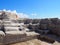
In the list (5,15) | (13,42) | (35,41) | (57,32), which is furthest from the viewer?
(5,15)

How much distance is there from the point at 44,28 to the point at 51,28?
1.75 feet

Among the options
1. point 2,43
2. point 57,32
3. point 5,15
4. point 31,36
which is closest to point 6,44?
point 2,43

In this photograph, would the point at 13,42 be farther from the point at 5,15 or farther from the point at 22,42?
the point at 5,15

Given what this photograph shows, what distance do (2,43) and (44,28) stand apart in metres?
4.08

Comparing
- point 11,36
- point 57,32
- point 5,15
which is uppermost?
point 5,15

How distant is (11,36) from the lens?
114 inches

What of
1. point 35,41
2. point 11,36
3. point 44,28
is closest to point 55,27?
point 44,28

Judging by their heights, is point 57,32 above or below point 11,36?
below

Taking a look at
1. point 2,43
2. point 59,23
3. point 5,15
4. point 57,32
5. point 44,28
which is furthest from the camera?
point 5,15

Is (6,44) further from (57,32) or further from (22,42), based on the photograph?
(57,32)

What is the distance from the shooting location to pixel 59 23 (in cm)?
593

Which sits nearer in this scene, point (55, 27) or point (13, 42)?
point (13, 42)

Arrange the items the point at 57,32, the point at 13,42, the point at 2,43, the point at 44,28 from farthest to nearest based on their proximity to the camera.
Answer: the point at 44,28, the point at 57,32, the point at 13,42, the point at 2,43

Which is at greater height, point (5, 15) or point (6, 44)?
point (5, 15)
